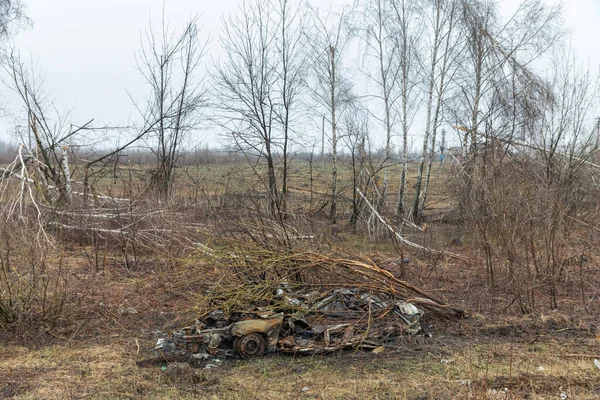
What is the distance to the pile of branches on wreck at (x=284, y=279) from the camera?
5656 millimetres

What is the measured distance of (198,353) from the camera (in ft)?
17.4

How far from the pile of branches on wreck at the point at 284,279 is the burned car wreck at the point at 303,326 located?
2.5 inches

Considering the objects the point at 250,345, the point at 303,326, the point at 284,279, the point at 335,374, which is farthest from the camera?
the point at 284,279

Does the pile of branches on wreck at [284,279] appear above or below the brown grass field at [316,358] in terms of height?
above

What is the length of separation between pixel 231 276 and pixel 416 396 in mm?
2717

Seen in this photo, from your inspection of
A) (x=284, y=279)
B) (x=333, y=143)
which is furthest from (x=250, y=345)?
(x=333, y=143)

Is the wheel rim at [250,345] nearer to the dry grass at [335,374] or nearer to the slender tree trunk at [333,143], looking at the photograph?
the dry grass at [335,374]

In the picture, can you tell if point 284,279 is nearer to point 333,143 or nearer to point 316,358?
point 316,358

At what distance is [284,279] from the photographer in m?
5.81

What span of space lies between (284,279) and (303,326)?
57 centimetres

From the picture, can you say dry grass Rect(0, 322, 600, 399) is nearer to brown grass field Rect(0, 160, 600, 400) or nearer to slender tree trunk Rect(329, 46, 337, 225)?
brown grass field Rect(0, 160, 600, 400)

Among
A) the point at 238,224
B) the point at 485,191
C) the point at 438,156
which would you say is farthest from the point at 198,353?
the point at 438,156

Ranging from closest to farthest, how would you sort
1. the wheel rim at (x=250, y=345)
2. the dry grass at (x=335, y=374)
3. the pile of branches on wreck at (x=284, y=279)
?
the dry grass at (x=335, y=374), the wheel rim at (x=250, y=345), the pile of branches on wreck at (x=284, y=279)

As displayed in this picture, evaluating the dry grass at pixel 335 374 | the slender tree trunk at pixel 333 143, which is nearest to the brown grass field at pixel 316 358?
the dry grass at pixel 335 374
